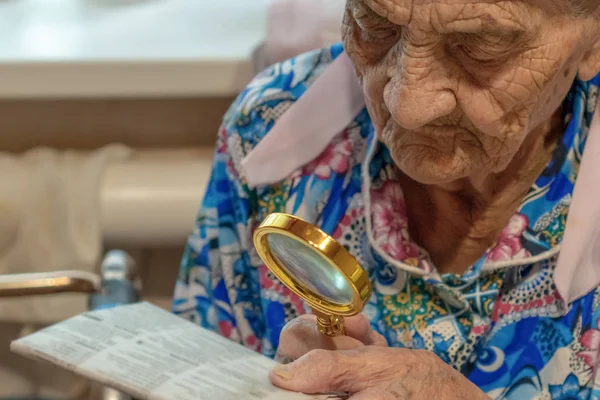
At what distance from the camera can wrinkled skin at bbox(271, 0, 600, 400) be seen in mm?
705

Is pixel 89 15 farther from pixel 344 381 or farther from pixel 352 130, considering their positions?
pixel 344 381

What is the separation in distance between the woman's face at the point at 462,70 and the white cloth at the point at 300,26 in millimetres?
437

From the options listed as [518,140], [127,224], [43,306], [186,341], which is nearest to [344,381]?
[186,341]

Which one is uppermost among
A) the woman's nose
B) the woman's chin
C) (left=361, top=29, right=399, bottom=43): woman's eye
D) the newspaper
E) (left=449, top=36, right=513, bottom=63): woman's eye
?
(left=361, top=29, right=399, bottom=43): woman's eye

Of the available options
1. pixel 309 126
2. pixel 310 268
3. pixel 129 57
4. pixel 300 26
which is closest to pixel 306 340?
pixel 310 268

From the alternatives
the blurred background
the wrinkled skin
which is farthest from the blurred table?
the wrinkled skin

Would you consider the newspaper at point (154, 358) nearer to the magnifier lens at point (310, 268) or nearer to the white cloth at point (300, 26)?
the magnifier lens at point (310, 268)

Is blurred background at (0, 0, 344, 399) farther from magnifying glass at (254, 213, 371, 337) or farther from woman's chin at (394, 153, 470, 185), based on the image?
magnifying glass at (254, 213, 371, 337)

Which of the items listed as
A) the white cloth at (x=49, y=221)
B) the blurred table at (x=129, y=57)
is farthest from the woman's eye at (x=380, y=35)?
the white cloth at (x=49, y=221)

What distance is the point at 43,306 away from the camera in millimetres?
1502

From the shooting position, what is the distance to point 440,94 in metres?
0.76

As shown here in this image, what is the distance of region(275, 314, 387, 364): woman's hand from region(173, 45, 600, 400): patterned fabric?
178mm

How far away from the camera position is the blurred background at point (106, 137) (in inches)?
57.0

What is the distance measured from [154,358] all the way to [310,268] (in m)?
0.21
